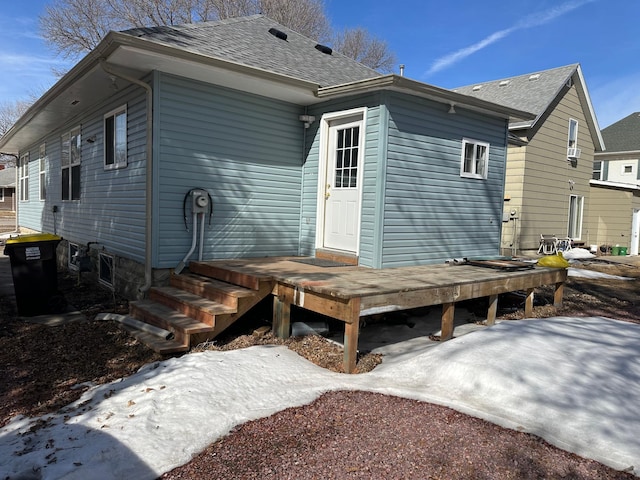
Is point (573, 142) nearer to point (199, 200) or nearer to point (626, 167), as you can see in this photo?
point (626, 167)

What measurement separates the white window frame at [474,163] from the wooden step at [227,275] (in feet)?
13.5

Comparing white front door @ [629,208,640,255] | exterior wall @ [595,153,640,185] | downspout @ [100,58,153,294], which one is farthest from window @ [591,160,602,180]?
downspout @ [100,58,153,294]

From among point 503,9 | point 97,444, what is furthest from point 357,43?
point 97,444

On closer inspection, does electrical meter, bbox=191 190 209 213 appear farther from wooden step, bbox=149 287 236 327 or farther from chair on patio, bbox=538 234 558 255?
chair on patio, bbox=538 234 558 255

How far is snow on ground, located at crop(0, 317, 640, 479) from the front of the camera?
2596 millimetres

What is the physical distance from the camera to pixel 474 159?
7.47 m

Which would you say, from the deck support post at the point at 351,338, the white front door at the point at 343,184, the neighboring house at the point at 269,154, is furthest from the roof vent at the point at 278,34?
the deck support post at the point at 351,338

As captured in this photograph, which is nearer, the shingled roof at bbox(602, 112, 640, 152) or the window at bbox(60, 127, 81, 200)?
the window at bbox(60, 127, 81, 200)

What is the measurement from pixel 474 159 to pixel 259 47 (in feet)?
12.9

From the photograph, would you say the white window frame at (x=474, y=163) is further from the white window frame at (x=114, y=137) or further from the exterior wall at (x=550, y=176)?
the exterior wall at (x=550, y=176)

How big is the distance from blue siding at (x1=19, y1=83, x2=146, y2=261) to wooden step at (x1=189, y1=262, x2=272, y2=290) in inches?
35.6

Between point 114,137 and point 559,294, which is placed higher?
point 114,137

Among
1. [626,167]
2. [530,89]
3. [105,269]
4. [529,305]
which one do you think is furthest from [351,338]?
[626,167]

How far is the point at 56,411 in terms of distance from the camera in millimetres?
3189
